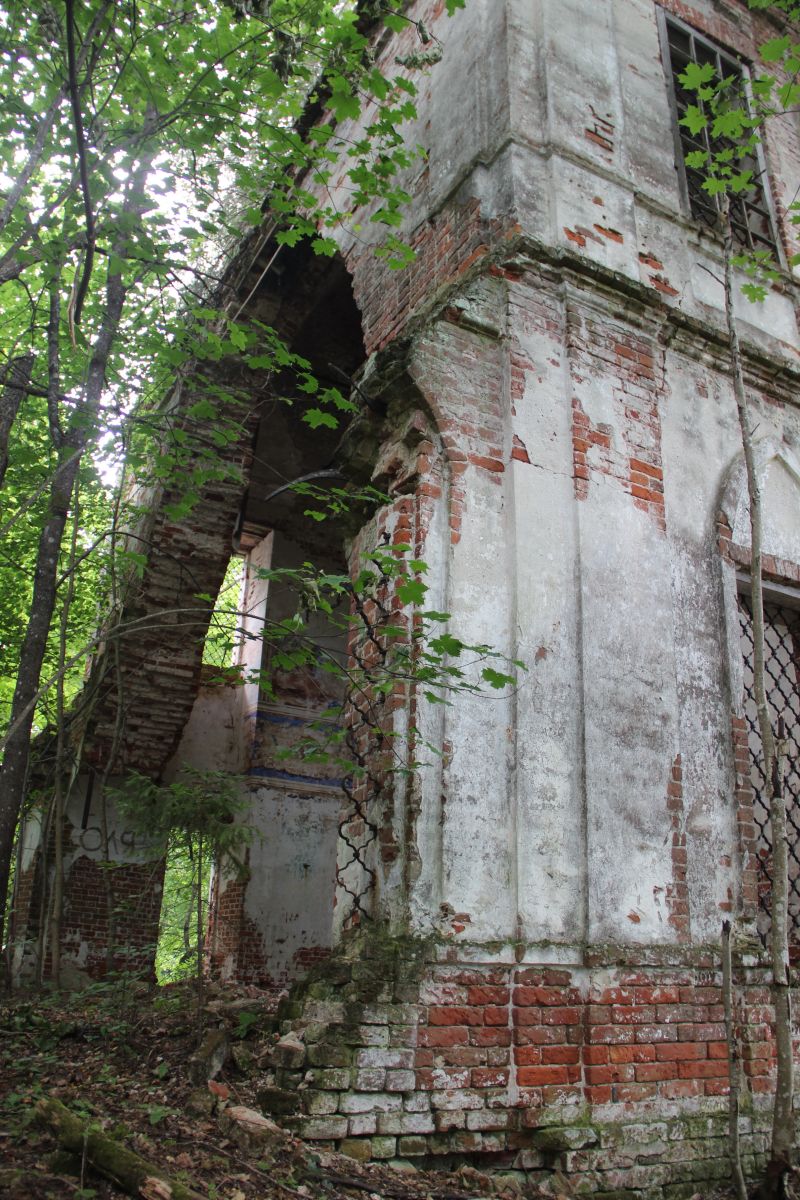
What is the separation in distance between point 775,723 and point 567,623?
2.04 metres

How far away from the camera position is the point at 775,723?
5.98 metres

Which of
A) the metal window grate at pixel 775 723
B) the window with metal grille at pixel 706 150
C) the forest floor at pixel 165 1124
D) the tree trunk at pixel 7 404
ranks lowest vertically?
the forest floor at pixel 165 1124

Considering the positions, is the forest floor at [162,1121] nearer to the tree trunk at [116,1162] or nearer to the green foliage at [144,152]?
the tree trunk at [116,1162]

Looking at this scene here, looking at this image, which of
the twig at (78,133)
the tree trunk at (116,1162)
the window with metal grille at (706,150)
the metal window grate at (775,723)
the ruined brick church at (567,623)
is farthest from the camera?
the window with metal grille at (706,150)

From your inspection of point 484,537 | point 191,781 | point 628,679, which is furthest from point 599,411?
point 191,781

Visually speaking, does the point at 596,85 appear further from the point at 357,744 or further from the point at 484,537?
the point at 357,744

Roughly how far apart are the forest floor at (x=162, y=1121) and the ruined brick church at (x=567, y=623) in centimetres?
21

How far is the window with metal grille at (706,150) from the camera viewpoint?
7172 mm

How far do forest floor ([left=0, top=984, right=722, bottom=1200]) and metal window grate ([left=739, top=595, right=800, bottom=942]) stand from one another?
195cm

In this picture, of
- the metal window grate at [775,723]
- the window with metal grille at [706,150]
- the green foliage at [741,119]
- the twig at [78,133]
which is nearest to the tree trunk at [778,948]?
the metal window grate at [775,723]

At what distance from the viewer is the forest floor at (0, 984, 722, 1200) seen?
10.1 feet

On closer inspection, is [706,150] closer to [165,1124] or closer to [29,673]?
[29,673]

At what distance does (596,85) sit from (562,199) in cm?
127

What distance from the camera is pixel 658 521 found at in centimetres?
550
